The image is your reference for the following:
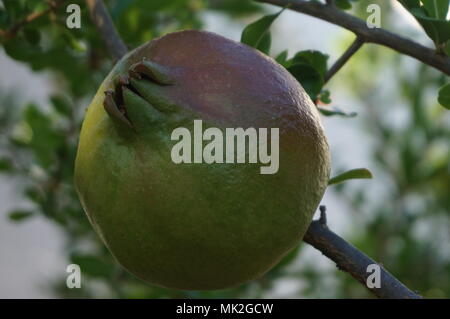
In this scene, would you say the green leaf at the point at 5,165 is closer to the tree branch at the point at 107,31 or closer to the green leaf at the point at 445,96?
the tree branch at the point at 107,31

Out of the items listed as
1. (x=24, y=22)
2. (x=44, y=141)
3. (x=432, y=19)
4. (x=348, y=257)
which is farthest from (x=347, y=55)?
(x=44, y=141)

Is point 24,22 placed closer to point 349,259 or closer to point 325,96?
point 325,96

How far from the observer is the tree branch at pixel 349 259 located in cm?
78

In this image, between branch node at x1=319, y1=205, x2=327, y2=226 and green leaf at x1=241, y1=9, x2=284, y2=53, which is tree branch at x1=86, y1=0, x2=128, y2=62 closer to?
green leaf at x1=241, y1=9, x2=284, y2=53

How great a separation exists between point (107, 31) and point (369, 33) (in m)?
0.38

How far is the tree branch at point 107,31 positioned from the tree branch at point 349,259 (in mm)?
380

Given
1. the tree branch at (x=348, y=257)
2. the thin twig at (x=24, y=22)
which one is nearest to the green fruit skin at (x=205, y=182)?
the tree branch at (x=348, y=257)

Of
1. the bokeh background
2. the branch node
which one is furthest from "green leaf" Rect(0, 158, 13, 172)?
the branch node

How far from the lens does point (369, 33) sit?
874 millimetres

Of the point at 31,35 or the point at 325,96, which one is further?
the point at 31,35

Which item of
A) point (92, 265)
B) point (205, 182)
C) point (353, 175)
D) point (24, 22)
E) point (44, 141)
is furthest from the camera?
point (44, 141)

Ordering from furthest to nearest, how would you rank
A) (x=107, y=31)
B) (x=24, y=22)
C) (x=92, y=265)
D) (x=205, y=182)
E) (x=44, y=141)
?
1. (x=44, y=141)
2. (x=92, y=265)
3. (x=24, y=22)
4. (x=107, y=31)
5. (x=205, y=182)
